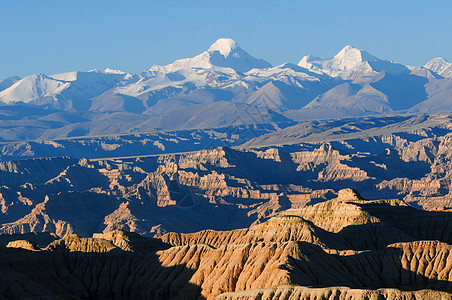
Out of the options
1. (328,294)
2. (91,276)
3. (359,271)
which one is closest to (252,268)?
(359,271)

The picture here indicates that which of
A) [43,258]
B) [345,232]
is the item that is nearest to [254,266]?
[43,258]

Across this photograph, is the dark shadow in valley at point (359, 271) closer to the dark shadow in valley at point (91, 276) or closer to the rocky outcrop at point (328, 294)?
the rocky outcrop at point (328, 294)

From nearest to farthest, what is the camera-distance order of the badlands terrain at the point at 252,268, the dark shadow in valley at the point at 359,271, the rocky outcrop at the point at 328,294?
the rocky outcrop at the point at 328,294
the badlands terrain at the point at 252,268
the dark shadow in valley at the point at 359,271

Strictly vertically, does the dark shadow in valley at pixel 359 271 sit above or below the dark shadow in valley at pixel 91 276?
above

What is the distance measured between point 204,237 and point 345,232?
34147 mm

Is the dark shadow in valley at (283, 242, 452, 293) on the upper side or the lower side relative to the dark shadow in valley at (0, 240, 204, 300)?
upper

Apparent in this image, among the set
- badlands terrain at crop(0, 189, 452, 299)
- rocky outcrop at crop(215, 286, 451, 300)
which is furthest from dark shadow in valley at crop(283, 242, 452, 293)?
rocky outcrop at crop(215, 286, 451, 300)

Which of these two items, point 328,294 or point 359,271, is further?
point 359,271

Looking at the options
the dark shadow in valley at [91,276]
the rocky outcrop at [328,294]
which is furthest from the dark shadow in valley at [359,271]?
the dark shadow in valley at [91,276]

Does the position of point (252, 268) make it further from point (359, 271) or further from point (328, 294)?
point (328, 294)

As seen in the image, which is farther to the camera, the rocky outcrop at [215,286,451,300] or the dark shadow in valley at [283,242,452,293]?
the dark shadow in valley at [283,242,452,293]

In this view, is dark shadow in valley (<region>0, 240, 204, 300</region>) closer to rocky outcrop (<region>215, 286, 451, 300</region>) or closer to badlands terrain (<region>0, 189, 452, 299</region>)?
badlands terrain (<region>0, 189, 452, 299</region>)

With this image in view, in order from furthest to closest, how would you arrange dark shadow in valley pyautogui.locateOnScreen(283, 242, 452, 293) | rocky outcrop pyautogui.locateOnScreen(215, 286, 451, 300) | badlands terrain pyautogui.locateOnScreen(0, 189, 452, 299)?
dark shadow in valley pyautogui.locateOnScreen(283, 242, 452, 293) < badlands terrain pyautogui.locateOnScreen(0, 189, 452, 299) < rocky outcrop pyautogui.locateOnScreen(215, 286, 451, 300)

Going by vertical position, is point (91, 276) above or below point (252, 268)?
below
